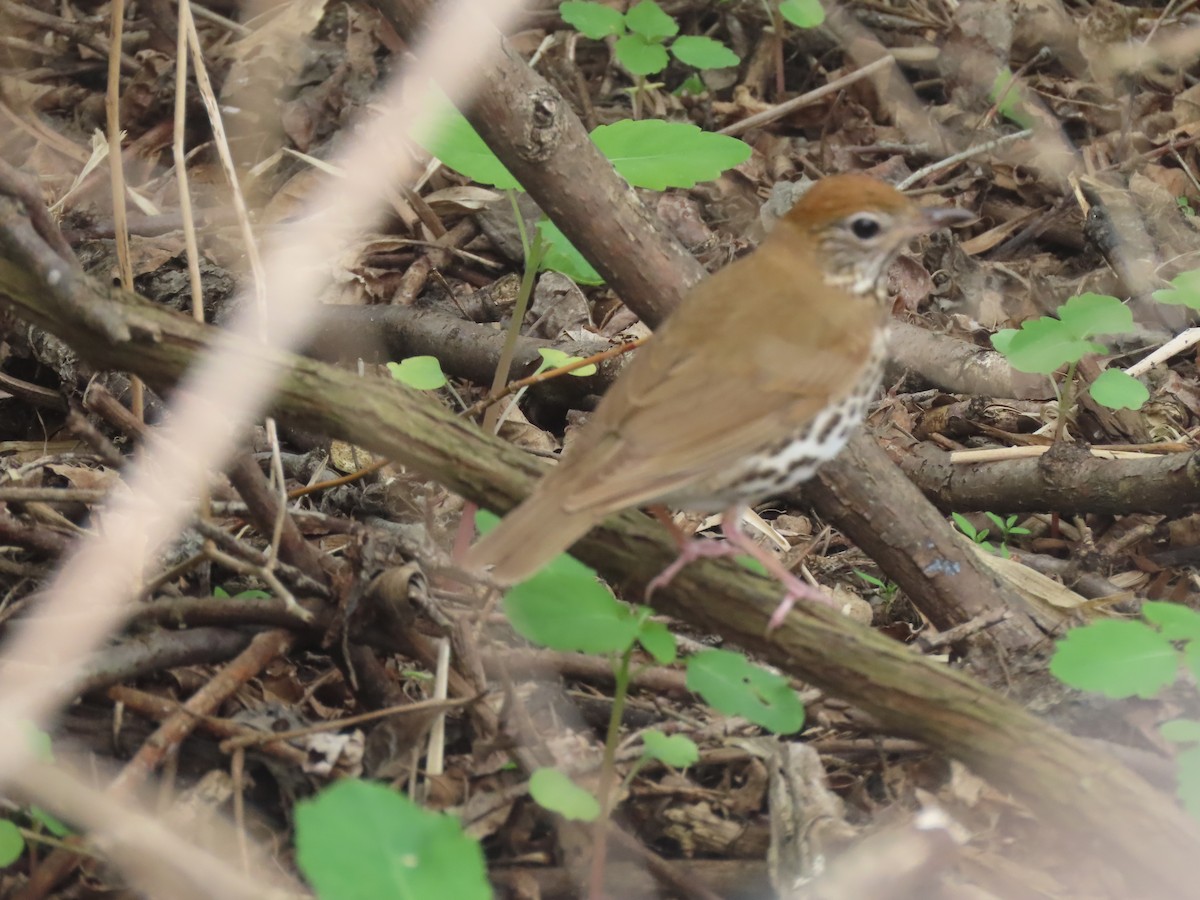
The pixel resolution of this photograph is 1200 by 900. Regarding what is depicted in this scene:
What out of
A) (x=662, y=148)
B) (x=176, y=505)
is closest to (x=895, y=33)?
(x=662, y=148)

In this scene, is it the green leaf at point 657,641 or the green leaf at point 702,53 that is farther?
the green leaf at point 702,53

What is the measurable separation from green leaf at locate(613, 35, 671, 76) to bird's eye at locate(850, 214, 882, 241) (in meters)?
1.99

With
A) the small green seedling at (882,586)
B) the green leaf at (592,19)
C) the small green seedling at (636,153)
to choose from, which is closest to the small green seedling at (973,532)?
the small green seedling at (882,586)

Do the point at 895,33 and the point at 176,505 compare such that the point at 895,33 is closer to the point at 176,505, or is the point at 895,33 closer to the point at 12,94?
the point at 12,94

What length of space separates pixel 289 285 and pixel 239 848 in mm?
1802

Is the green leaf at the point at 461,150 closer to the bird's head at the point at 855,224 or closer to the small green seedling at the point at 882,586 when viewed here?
the bird's head at the point at 855,224

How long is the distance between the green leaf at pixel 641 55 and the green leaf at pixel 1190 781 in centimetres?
324

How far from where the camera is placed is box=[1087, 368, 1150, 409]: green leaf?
10.6 feet

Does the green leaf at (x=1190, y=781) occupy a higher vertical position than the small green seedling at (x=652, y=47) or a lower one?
lower

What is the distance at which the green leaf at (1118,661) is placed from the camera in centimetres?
197

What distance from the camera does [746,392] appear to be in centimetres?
242

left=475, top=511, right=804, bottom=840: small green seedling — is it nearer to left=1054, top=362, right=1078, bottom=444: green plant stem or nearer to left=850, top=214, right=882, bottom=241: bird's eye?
left=850, top=214, right=882, bottom=241: bird's eye

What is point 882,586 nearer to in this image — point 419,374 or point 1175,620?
point 419,374

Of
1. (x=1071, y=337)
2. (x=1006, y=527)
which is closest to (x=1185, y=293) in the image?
(x=1071, y=337)
